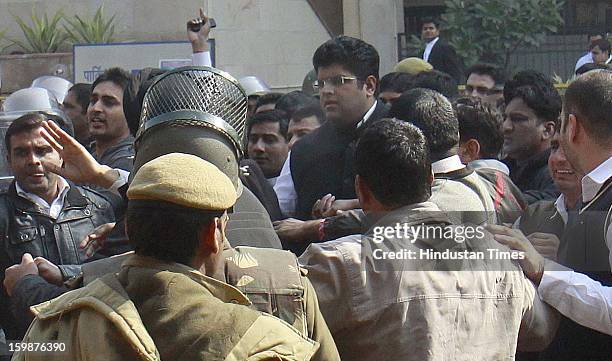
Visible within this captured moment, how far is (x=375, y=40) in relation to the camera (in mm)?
17047

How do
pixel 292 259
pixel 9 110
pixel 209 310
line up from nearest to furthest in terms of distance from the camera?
pixel 209 310, pixel 292 259, pixel 9 110

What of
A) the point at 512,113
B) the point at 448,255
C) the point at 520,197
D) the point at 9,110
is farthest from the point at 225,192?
the point at 9,110

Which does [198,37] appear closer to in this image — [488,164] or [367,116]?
[367,116]

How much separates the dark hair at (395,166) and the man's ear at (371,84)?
6.70ft

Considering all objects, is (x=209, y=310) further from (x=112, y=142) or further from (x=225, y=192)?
(x=112, y=142)

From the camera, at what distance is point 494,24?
15.9 m

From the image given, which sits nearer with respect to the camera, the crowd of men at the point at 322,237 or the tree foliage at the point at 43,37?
the crowd of men at the point at 322,237

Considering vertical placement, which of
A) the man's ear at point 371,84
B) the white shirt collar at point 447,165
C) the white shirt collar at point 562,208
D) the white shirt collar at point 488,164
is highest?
the man's ear at point 371,84

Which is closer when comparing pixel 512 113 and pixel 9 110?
pixel 512 113

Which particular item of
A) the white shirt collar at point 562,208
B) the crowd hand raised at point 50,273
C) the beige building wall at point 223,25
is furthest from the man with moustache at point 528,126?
the beige building wall at point 223,25

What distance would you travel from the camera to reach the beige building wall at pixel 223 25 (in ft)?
51.8

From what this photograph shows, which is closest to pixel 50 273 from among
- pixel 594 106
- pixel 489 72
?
pixel 594 106

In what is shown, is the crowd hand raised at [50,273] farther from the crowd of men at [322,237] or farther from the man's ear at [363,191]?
the man's ear at [363,191]

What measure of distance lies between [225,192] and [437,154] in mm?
1646
